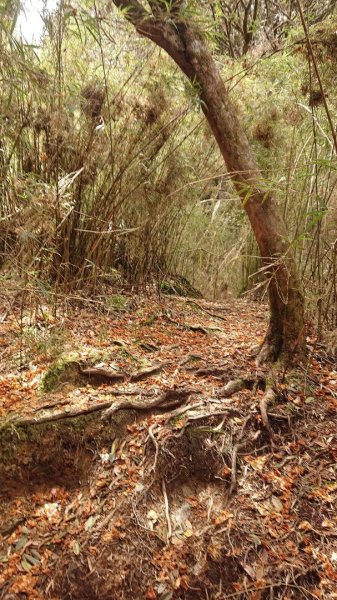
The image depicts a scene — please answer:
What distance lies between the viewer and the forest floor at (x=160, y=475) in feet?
5.08

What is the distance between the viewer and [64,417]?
A: 192 cm

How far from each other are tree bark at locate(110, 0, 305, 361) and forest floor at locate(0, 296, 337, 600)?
0.30 metres

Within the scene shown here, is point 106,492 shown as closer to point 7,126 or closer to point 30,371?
point 30,371

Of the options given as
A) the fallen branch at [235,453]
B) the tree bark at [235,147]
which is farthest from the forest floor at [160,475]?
the tree bark at [235,147]

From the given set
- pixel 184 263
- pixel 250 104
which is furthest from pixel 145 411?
pixel 184 263

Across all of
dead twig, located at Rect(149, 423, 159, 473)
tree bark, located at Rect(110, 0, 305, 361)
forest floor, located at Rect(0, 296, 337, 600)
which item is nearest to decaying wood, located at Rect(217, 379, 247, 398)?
forest floor, located at Rect(0, 296, 337, 600)

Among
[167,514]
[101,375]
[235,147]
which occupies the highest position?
[235,147]

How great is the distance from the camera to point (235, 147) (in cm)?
218

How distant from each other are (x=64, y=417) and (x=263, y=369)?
106 centimetres

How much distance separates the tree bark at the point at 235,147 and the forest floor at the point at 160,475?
30 centimetres

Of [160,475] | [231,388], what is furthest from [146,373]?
[160,475]

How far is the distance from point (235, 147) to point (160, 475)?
160cm

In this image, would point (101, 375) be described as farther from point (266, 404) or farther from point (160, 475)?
point (266, 404)

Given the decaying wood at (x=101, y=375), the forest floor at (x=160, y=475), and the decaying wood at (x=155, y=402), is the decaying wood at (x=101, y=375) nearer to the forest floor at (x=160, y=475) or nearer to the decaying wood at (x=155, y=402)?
the forest floor at (x=160, y=475)
